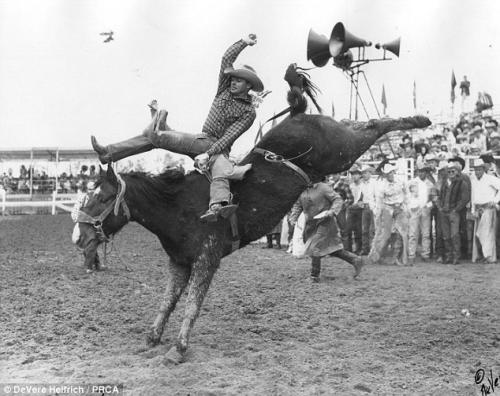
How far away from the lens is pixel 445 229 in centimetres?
1149

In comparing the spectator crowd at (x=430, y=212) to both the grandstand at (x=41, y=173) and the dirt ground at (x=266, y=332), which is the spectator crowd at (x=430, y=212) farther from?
the grandstand at (x=41, y=173)

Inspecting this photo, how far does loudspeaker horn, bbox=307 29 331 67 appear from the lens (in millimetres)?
6945

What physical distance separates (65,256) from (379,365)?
28.8 ft

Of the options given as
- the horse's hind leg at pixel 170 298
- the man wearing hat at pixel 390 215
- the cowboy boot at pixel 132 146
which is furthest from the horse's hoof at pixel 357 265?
the cowboy boot at pixel 132 146

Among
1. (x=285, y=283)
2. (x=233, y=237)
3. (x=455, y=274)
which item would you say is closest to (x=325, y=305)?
(x=285, y=283)

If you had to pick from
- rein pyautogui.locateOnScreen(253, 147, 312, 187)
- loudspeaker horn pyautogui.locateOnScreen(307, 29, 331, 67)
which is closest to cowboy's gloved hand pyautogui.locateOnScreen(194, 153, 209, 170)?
rein pyautogui.locateOnScreen(253, 147, 312, 187)

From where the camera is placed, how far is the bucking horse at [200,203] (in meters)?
5.12

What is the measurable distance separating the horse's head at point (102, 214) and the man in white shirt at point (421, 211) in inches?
317

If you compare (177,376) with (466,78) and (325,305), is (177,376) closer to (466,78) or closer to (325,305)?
(325,305)

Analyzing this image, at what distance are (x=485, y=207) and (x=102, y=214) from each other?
849cm

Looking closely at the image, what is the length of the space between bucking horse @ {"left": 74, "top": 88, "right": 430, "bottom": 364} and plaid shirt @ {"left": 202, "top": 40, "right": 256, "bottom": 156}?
1.19 ft

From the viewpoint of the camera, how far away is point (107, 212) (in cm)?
518
